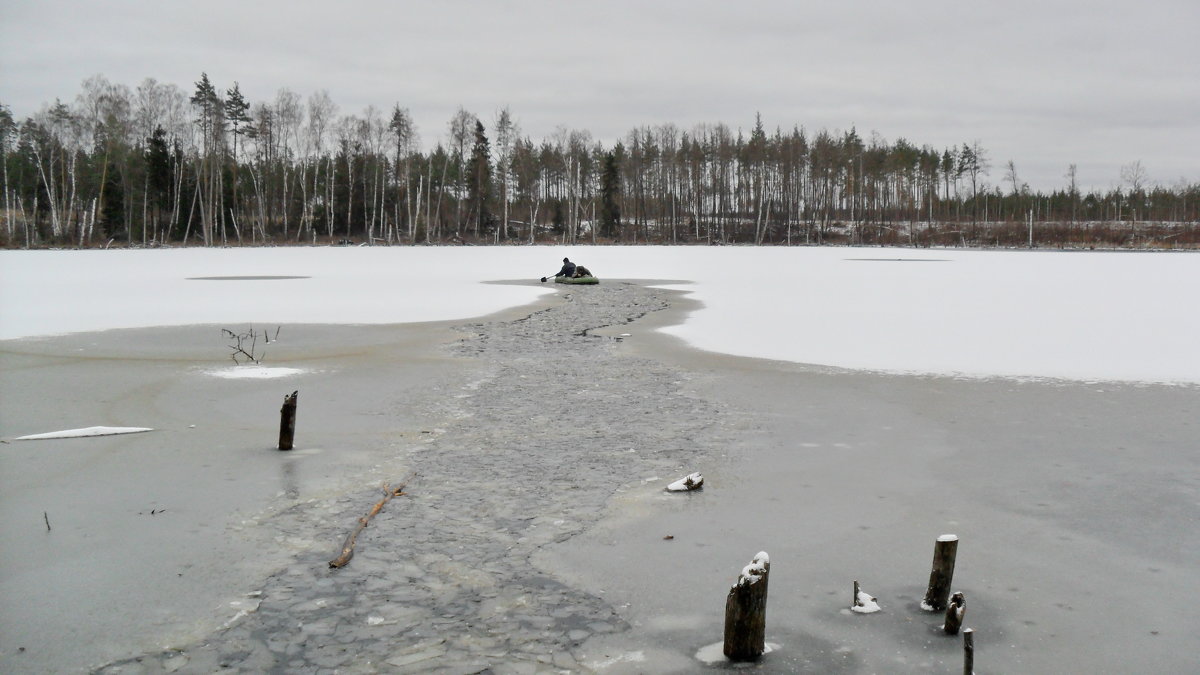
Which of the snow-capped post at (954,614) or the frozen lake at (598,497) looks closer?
the snow-capped post at (954,614)

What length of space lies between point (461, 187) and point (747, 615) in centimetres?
7790

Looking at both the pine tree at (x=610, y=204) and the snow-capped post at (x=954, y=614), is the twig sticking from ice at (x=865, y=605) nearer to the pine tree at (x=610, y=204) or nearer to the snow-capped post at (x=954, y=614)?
the snow-capped post at (x=954, y=614)

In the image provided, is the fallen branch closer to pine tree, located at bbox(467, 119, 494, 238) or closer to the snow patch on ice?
the snow patch on ice

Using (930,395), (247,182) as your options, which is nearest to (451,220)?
(247,182)

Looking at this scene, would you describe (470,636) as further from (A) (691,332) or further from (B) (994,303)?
(B) (994,303)

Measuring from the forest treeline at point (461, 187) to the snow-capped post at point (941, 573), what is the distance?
58.4 m

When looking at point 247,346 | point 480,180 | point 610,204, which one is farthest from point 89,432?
point 610,204

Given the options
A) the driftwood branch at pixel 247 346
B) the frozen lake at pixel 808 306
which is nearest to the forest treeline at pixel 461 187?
the frozen lake at pixel 808 306

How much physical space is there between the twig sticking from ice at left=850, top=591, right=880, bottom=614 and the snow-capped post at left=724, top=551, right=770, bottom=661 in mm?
698

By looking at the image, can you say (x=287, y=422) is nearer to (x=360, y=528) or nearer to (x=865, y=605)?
(x=360, y=528)

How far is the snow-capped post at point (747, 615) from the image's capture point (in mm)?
3561

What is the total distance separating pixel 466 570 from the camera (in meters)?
4.54

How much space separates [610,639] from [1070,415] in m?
6.50

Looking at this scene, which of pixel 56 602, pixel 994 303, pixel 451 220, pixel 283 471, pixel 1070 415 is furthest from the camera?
pixel 451 220
